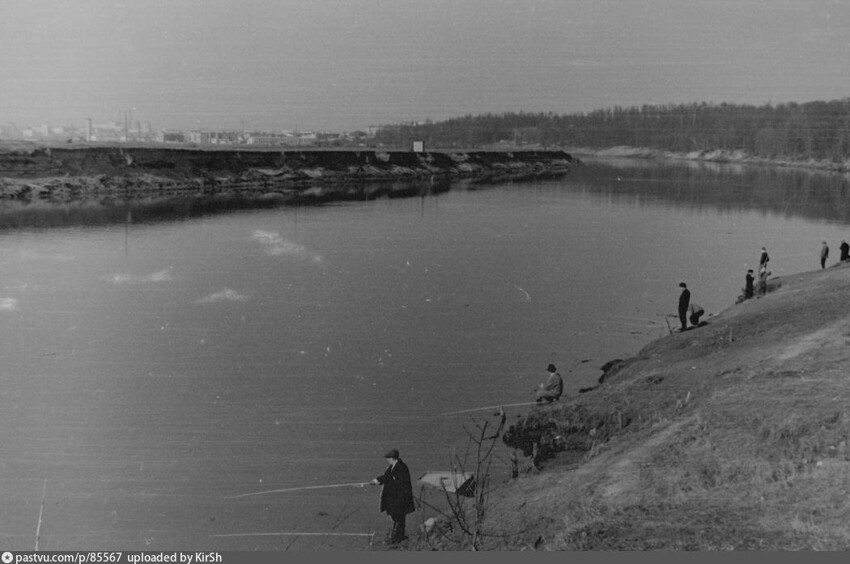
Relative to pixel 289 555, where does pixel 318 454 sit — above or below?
below

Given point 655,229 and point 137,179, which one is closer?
point 655,229

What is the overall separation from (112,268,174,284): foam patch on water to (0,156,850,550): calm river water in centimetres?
22

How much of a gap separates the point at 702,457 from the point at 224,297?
63.4 ft

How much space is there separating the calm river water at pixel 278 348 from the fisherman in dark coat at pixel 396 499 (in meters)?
0.62

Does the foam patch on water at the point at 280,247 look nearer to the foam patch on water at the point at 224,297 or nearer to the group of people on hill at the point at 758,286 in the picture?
the foam patch on water at the point at 224,297

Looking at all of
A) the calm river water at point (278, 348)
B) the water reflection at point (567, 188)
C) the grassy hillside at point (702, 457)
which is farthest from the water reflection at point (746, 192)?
the grassy hillside at point (702, 457)

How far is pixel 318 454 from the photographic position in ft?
45.0

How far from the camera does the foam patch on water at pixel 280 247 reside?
1454 inches

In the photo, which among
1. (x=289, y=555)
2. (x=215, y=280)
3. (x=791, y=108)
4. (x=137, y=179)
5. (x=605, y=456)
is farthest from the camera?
(x=791, y=108)

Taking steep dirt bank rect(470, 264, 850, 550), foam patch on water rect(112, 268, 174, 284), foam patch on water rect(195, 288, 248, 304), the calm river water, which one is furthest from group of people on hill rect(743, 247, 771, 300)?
foam patch on water rect(112, 268, 174, 284)

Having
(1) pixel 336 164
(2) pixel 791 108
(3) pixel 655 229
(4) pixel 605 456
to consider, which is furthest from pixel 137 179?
(2) pixel 791 108

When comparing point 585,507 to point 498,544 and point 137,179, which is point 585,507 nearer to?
point 498,544

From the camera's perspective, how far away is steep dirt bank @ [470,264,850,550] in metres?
8.79

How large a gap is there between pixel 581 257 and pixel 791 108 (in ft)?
537
